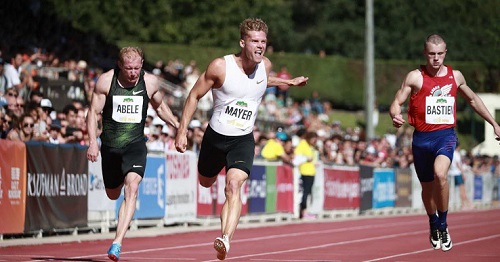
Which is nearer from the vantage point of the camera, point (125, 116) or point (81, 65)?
point (125, 116)

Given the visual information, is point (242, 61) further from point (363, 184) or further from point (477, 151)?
point (477, 151)

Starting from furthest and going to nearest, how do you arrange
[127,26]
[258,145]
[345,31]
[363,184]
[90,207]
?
[345,31] → [127,26] → [363,184] → [258,145] → [90,207]

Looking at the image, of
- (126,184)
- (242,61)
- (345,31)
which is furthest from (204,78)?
(345,31)

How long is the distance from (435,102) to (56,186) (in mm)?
7060

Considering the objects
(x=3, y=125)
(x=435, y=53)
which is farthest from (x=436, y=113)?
(x=3, y=125)

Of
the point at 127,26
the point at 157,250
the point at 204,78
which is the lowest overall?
the point at 157,250

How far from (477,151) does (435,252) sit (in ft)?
145

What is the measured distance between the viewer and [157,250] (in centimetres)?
1827

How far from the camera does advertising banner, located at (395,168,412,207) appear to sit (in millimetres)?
39503

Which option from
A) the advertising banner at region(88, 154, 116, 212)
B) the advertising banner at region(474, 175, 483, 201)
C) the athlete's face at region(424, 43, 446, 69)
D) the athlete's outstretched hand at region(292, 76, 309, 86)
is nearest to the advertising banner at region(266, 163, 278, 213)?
the advertising banner at region(88, 154, 116, 212)

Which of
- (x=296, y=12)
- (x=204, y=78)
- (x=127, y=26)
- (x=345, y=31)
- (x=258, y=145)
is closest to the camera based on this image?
(x=204, y=78)

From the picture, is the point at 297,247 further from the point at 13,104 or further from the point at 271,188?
the point at 271,188

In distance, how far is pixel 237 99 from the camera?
14547mm

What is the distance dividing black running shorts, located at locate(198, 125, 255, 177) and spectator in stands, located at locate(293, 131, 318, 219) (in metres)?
14.9
